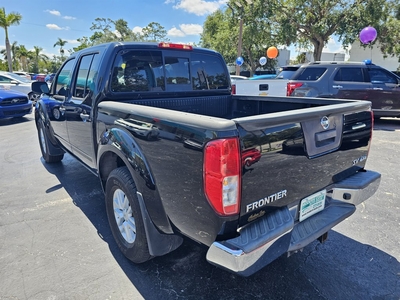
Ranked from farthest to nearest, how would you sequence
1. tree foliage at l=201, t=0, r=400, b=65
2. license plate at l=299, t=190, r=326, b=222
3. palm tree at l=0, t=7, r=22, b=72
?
1. palm tree at l=0, t=7, r=22, b=72
2. tree foliage at l=201, t=0, r=400, b=65
3. license plate at l=299, t=190, r=326, b=222

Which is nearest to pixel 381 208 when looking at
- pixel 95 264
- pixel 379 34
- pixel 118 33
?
pixel 95 264

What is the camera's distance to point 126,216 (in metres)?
2.60

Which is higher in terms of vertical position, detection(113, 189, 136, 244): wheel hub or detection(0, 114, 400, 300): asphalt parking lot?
detection(113, 189, 136, 244): wheel hub

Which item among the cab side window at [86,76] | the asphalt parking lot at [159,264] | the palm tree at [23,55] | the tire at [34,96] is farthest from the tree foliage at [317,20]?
the palm tree at [23,55]

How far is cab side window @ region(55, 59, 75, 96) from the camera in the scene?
3908 millimetres

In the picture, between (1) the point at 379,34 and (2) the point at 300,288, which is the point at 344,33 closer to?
(1) the point at 379,34

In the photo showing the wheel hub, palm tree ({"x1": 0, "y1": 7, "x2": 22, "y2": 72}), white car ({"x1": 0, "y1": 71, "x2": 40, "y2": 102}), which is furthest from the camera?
palm tree ({"x1": 0, "y1": 7, "x2": 22, "y2": 72})

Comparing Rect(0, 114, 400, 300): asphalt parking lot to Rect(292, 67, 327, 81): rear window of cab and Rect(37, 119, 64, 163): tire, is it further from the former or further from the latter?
Rect(292, 67, 327, 81): rear window of cab

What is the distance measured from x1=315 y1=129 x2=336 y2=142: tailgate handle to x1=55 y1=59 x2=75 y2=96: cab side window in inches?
126

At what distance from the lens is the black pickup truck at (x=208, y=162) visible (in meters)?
1.70

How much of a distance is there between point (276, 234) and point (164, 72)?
7.48 ft

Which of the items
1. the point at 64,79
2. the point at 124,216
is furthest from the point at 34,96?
the point at 124,216

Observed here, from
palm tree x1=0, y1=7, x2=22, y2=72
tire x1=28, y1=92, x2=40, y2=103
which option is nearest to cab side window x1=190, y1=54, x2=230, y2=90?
tire x1=28, y1=92, x2=40, y2=103

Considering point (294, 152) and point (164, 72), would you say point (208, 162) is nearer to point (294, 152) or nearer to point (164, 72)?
point (294, 152)
